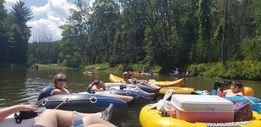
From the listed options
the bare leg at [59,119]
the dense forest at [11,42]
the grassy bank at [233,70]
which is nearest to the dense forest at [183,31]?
the grassy bank at [233,70]

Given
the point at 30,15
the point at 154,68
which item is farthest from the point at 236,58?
the point at 30,15

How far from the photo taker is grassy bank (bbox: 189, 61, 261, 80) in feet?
102

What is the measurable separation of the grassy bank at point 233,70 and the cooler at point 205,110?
77.3ft

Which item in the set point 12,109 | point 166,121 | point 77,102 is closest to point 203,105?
point 166,121

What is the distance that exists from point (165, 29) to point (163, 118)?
4065 centimetres

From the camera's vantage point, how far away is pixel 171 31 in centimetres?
4762

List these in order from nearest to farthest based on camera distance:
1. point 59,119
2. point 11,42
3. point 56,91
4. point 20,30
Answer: point 59,119
point 56,91
point 11,42
point 20,30

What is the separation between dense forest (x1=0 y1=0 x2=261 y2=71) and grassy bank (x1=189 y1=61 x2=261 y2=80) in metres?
1.51

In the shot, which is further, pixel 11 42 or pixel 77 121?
pixel 11 42

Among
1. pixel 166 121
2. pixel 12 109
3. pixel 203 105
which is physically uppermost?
pixel 12 109

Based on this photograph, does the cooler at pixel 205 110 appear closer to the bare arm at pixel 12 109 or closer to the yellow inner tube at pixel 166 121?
the yellow inner tube at pixel 166 121

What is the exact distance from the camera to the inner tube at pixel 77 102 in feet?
30.2

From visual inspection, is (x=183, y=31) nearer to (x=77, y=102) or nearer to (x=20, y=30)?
(x=20, y=30)

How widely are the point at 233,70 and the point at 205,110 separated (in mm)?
26363
